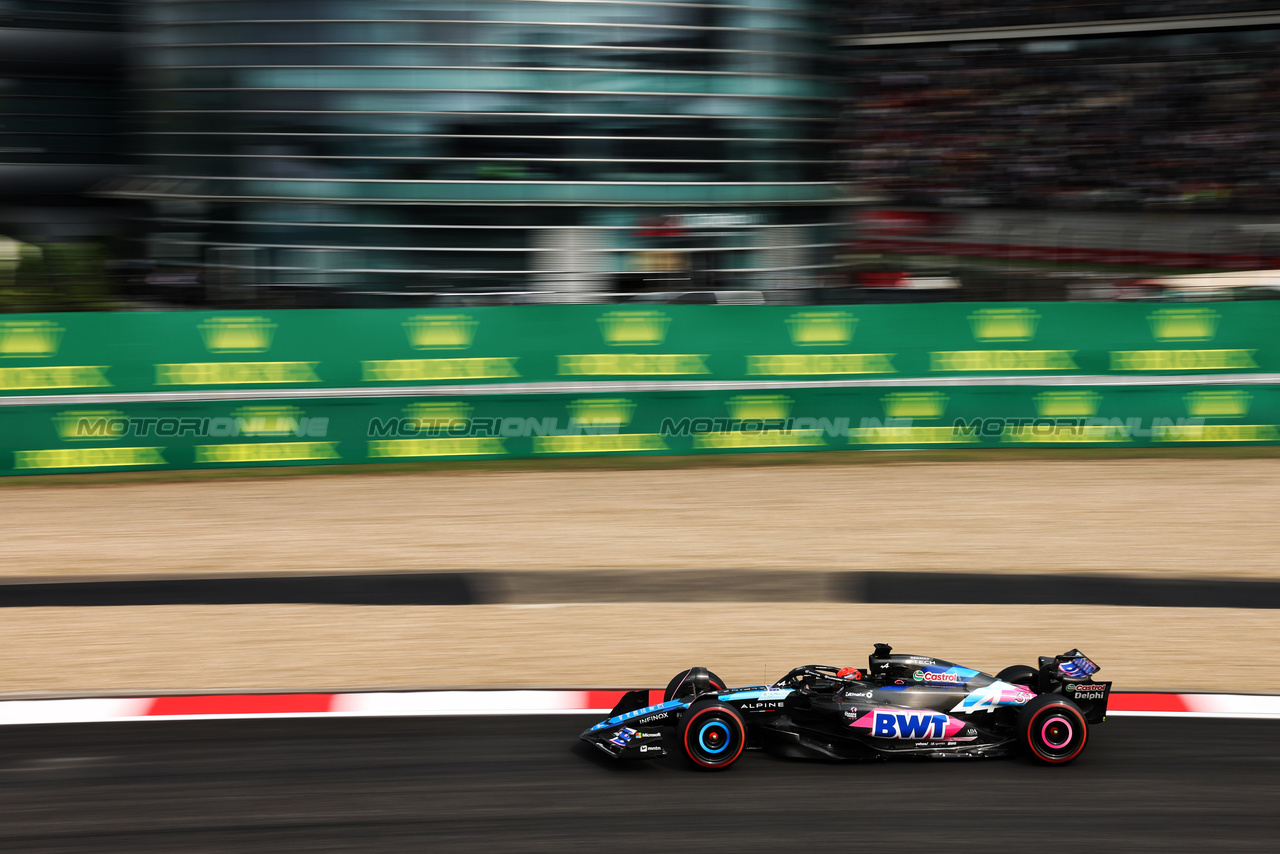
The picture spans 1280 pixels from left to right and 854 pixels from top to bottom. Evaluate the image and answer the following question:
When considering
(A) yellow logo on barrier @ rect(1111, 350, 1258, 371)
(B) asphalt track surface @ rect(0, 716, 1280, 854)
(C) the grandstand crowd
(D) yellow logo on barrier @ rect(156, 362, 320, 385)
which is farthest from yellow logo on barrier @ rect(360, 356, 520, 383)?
(C) the grandstand crowd

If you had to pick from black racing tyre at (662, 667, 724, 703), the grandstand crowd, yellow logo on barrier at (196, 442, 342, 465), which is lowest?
black racing tyre at (662, 667, 724, 703)

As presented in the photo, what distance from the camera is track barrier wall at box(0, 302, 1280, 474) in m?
11.3

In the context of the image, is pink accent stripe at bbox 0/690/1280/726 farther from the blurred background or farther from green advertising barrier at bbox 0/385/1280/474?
the blurred background

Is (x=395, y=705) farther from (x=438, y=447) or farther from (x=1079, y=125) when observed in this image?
(x=1079, y=125)

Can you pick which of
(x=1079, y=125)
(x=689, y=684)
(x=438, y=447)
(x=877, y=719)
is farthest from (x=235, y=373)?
(x=1079, y=125)

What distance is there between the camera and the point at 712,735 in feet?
16.4

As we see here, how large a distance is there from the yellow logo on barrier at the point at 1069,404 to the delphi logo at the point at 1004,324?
615 millimetres

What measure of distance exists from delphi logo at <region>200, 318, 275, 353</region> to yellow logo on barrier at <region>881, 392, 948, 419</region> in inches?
225

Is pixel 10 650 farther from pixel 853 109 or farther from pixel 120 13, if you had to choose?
pixel 120 13

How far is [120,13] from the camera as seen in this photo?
27094 millimetres

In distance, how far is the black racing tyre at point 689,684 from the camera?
5332 mm

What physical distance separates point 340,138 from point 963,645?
11375 millimetres

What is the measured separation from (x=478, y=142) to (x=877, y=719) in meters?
12.0

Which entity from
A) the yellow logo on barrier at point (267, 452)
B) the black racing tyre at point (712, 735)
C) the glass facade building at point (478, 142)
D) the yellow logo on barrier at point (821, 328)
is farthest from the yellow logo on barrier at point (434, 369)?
the black racing tyre at point (712, 735)
